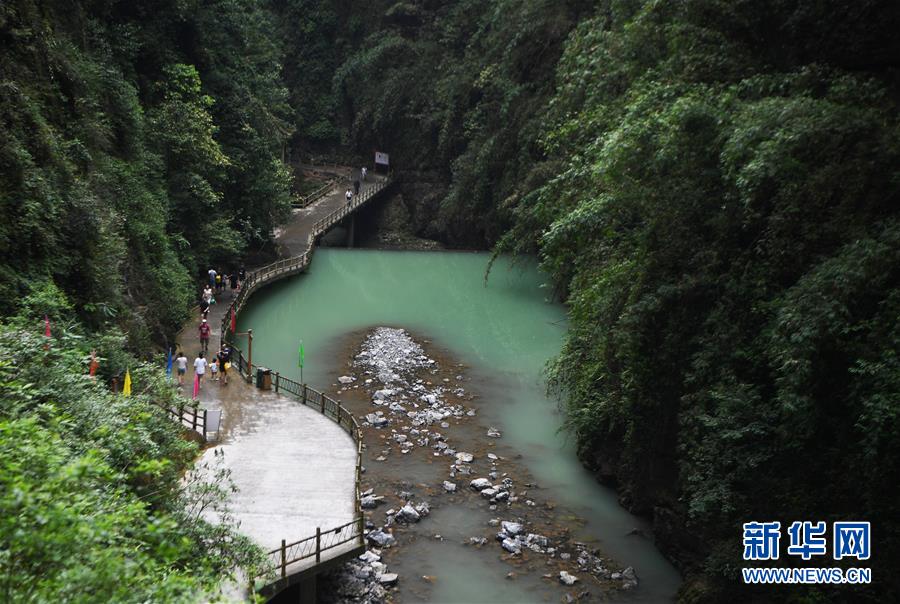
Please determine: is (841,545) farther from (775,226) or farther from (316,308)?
(316,308)

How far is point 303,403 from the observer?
19.5 meters

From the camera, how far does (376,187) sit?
2056 inches

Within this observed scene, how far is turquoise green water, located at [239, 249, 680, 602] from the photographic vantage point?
15.8 metres

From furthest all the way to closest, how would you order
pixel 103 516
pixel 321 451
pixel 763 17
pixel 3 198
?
pixel 321 451 < pixel 3 198 < pixel 763 17 < pixel 103 516

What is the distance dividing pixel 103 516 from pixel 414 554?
870 centimetres

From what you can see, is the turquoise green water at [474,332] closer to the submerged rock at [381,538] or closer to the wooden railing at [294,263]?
the wooden railing at [294,263]

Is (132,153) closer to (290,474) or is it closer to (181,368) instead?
(181,368)

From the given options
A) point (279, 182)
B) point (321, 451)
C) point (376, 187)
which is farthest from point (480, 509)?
point (376, 187)

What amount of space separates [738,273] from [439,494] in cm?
827

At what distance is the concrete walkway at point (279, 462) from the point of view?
13250 mm

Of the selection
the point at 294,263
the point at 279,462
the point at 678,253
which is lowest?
the point at 279,462

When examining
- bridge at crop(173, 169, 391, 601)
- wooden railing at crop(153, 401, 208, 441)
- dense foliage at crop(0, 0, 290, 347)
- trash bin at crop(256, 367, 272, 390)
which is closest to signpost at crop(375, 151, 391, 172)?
dense foliage at crop(0, 0, 290, 347)

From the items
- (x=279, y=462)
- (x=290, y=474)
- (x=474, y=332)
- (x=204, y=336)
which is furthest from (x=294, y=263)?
(x=290, y=474)

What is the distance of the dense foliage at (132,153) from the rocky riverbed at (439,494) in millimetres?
7257
